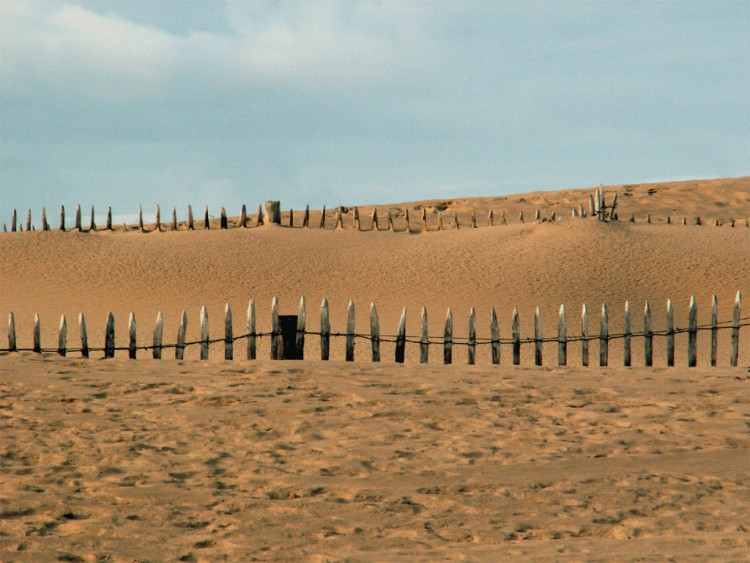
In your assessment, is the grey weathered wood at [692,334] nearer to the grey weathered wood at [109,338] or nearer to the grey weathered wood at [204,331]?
the grey weathered wood at [204,331]

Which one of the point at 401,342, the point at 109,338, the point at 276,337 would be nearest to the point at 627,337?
the point at 401,342

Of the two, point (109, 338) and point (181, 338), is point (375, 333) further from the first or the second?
point (109, 338)

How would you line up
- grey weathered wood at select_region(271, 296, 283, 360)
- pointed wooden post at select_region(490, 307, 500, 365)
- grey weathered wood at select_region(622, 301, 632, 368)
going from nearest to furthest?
1. grey weathered wood at select_region(271, 296, 283, 360)
2. pointed wooden post at select_region(490, 307, 500, 365)
3. grey weathered wood at select_region(622, 301, 632, 368)

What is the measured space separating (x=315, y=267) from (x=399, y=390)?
38.9 feet

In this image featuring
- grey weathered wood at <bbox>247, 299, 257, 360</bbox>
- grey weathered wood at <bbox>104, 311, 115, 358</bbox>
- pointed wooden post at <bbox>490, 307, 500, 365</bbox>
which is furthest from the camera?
pointed wooden post at <bbox>490, 307, 500, 365</bbox>

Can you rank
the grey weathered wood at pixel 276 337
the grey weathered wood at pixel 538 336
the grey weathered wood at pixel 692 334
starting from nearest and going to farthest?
the grey weathered wood at pixel 276 337
the grey weathered wood at pixel 538 336
the grey weathered wood at pixel 692 334

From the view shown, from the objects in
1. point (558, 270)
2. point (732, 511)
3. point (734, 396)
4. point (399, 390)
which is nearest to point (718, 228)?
point (558, 270)

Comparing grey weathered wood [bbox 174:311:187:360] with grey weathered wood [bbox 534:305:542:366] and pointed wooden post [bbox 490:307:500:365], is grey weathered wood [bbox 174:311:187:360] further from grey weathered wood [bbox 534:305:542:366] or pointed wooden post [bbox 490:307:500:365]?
grey weathered wood [bbox 534:305:542:366]

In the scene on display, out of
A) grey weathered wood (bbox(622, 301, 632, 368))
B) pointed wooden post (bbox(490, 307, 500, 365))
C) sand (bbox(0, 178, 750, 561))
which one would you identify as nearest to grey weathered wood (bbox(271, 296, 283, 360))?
sand (bbox(0, 178, 750, 561))

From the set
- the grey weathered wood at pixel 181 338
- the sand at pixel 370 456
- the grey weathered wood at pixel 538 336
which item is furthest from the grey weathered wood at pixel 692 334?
the grey weathered wood at pixel 181 338

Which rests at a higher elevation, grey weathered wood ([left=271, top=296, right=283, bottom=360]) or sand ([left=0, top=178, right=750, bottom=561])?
grey weathered wood ([left=271, top=296, right=283, bottom=360])

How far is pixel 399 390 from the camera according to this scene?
10.8 meters

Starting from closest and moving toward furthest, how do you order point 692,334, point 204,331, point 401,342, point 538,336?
point 204,331 < point 401,342 < point 538,336 < point 692,334

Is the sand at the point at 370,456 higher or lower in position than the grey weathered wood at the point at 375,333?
lower
